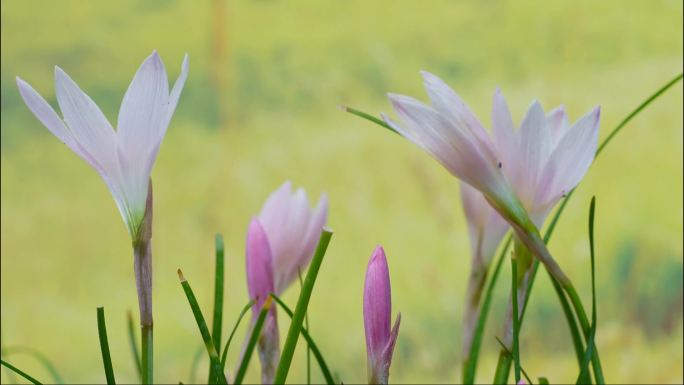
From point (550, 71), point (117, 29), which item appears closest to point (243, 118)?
point (117, 29)

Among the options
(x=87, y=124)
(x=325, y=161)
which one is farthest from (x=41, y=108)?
(x=325, y=161)

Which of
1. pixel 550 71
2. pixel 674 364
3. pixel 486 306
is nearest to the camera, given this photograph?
pixel 486 306

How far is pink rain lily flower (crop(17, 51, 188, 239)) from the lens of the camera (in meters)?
0.33

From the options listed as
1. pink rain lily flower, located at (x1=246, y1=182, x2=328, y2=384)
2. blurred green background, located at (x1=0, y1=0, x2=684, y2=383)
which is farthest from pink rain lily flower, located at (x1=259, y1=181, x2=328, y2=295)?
blurred green background, located at (x1=0, y1=0, x2=684, y2=383)

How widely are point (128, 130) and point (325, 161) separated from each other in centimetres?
100

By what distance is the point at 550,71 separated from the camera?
4.28 feet

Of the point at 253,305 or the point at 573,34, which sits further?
the point at 573,34

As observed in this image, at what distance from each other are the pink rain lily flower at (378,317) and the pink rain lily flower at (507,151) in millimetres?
46

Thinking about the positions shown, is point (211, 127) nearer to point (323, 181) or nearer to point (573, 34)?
point (323, 181)

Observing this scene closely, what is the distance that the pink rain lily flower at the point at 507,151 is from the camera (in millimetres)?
334

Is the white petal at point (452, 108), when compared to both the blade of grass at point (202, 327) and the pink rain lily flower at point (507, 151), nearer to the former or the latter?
the pink rain lily flower at point (507, 151)

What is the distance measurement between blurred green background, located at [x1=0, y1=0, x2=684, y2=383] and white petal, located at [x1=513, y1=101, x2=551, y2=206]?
916 millimetres

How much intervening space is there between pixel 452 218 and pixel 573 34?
304 mm

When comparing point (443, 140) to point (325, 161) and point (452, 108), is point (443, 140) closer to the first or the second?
point (452, 108)
